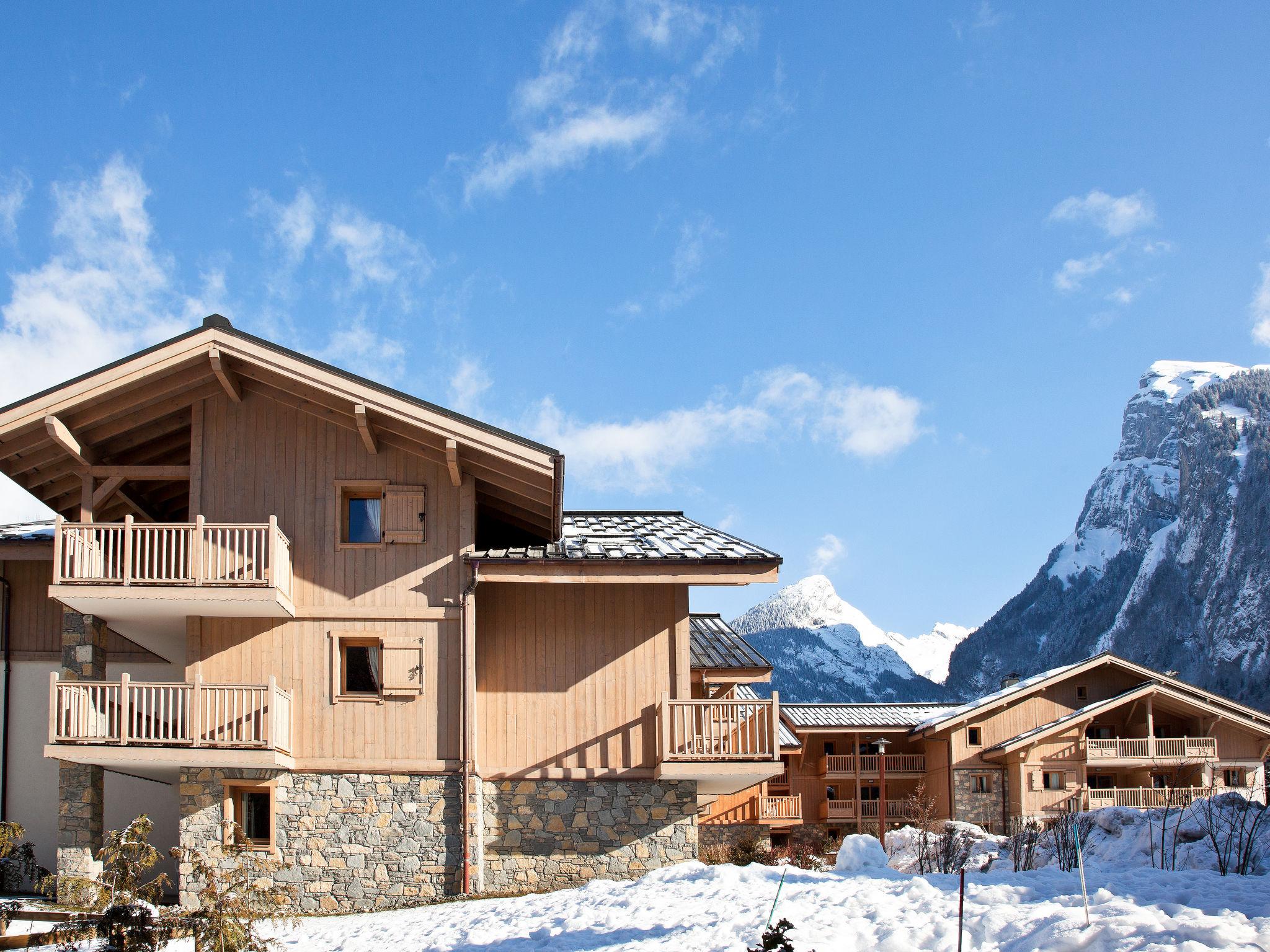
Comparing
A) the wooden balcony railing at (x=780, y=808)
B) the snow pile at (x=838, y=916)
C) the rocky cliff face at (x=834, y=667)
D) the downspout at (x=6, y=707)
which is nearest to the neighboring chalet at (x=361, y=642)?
the downspout at (x=6, y=707)

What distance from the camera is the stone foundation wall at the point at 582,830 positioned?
16.1 meters

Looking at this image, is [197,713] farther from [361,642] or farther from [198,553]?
[361,642]

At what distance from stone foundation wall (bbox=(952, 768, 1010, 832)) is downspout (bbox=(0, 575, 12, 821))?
89.9 feet

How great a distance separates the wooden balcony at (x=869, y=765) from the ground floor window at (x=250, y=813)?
27.2m

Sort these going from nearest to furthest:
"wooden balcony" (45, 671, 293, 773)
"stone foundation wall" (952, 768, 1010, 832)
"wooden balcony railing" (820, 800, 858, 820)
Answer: "wooden balcony" (45, 671, 293, 773)
"stone foundation wall" (952, 768, 1010, 832)
"wooden balcony railing" (820, 800, 858, 820)

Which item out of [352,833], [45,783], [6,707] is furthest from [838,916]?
[6,707]

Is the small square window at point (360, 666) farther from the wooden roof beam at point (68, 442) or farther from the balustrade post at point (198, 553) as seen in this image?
the wooden roof beam at point (68, 442)

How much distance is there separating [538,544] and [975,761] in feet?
79.7

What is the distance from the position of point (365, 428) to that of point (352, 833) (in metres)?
5.58

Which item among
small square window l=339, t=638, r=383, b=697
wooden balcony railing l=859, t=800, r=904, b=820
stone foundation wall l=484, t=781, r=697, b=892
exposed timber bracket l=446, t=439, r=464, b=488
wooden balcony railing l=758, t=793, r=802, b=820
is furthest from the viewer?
wooden balcony railing l=859, t=800, r=904, b=820

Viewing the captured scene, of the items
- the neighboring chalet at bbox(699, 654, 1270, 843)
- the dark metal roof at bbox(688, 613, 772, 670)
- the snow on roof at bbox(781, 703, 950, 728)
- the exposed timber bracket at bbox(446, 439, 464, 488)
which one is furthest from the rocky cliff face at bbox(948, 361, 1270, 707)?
the exposed timber bracket at bbox(446, 439, 464, 488)

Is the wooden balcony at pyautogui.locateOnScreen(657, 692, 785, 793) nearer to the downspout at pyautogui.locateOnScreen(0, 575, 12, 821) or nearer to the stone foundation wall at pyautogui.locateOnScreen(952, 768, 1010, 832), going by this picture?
the downspout at pyautogui.locateOnScreen(0, 575, 12, 821)

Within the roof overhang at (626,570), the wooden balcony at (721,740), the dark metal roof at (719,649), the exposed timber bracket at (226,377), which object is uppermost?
the exposed timber bracket at (226,377)

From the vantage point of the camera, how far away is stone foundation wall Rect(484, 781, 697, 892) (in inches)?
632
